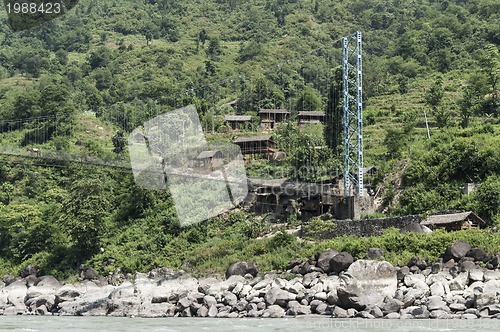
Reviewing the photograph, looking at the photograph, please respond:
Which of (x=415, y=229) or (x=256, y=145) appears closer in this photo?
(x=415, y=229)

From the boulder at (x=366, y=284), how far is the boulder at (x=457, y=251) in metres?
1.54

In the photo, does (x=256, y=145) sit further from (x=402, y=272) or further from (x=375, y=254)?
(x=402, y=272)

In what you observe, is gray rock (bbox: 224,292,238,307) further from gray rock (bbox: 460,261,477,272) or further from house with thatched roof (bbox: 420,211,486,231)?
house with thatched roof (bbox: 420,211,486,231)

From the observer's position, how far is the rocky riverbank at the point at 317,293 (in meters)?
17.8

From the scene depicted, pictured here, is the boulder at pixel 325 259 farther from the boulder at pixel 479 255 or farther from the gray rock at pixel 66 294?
the gray rock at pixel 66 294

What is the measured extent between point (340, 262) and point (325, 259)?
0.74 meters

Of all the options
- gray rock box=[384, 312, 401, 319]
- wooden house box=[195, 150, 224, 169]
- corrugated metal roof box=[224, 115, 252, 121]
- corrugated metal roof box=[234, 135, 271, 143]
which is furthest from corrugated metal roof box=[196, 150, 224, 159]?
gray rock box=[384, 312, 401, 319]

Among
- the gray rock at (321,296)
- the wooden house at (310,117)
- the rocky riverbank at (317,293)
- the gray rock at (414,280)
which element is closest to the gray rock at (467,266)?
the rocky riverbank at (317,293)

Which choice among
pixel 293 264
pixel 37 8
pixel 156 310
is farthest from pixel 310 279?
pixel 37 8

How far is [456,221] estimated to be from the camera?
22.4 metres

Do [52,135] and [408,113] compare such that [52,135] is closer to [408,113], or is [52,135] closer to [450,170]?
[408,113]

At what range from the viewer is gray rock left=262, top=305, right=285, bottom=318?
1850cm

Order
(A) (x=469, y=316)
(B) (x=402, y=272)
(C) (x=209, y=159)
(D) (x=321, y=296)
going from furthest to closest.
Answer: (C) (x=209, y=159) → (B) (x=402, y=272) → (D) (x=321, y=296) → (A) (x=469, y=316)

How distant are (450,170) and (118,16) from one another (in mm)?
53944
